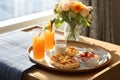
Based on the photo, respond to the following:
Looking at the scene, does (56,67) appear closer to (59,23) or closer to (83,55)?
(83,55)

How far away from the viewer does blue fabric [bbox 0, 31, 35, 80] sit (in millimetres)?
1514

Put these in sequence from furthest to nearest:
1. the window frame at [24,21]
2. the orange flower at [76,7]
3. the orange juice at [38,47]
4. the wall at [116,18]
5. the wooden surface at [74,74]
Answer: the wall at [116,18]
the window frame at [24,21]
the orange flower at [76,7]
the orange juice at [38,47]
the wooden surface at [74,74]

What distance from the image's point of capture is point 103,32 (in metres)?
2.77

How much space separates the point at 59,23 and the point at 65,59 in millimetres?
365

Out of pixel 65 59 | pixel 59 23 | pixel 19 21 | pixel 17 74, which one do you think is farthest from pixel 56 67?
pixel 19 21

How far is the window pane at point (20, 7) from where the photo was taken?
89.8 inches

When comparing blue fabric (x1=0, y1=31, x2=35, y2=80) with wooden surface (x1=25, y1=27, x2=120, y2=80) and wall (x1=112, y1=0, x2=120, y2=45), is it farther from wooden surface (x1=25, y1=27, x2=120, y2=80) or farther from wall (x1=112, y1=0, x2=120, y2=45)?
wall (x1=112, y1=0, x2=120, y2=45)

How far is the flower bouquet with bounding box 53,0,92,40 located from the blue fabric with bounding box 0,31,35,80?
29cm

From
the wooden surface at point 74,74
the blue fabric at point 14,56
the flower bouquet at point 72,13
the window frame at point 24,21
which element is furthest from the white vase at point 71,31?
the window frame at point 24,21

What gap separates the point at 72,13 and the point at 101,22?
101 cm

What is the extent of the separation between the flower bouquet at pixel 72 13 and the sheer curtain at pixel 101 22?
725mm

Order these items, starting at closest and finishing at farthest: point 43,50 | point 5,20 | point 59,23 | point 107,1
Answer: point 43,50 → point 59,23 → point 5,20 → point 107,1

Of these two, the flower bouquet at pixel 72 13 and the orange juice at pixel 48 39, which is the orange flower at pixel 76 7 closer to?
the flower bouquet at pixel 72 13

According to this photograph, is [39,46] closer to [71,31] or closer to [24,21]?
[71,31]
